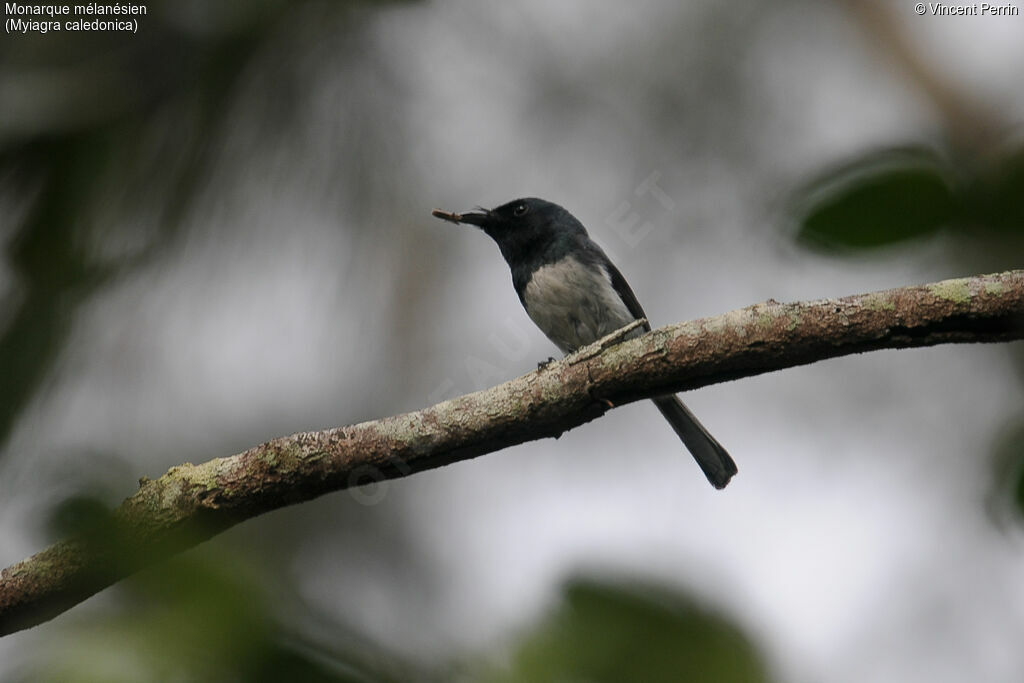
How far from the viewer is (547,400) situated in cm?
260

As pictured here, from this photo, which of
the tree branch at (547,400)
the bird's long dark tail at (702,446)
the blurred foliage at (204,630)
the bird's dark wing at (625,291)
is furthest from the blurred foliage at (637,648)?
the bird's dark wing at (625,291)

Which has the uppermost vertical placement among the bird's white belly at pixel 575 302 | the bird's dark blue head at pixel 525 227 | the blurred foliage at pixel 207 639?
the bird's dark blue head at pixel 525 227

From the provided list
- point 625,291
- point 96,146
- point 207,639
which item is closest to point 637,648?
point 207,639

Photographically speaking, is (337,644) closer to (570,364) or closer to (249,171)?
(570,364)

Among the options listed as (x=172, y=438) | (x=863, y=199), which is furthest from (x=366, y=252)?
(x=863, y=199)

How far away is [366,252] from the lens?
5.62 m

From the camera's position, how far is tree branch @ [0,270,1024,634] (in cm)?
225

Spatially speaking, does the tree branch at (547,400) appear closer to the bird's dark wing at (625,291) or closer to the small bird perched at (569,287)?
the small bird perched at (569,287)

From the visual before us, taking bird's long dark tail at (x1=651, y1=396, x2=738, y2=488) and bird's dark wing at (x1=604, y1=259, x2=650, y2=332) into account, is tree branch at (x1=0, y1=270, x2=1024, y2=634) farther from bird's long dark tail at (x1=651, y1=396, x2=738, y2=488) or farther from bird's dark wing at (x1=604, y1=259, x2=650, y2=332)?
bird's dark wing at (x1=604, y1=259, x2=650, y2=332)

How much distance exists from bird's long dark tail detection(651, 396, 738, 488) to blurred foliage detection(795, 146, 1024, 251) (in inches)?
123

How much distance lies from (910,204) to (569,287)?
3403 millimetres

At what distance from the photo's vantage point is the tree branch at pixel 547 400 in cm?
225

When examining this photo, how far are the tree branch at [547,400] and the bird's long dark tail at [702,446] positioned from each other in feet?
6.20

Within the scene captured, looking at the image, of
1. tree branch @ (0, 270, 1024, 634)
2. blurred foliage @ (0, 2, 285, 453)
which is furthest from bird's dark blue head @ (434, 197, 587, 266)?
tree branch @ (0, 270, 1024, 634)
